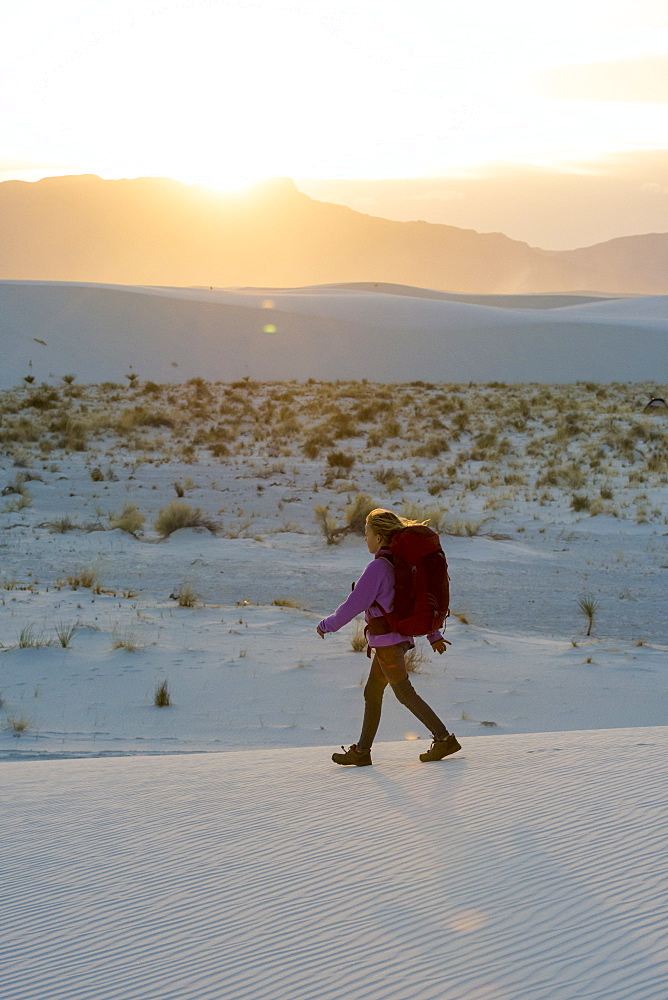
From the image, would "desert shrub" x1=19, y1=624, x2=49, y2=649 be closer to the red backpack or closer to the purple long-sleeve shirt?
the purple long-sleeve shirt

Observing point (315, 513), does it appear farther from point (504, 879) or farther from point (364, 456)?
point (504, 879)

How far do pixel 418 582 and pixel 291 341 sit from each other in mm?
45445

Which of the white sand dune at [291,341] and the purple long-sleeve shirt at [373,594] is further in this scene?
the white sand dune at [291,341]

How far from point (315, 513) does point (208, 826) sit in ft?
35.6

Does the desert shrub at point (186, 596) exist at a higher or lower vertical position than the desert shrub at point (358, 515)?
lower

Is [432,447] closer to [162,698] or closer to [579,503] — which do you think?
[579,503]

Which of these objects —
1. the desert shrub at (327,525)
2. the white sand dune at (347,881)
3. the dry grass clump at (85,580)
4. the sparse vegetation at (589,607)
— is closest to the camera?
the white sand dune at (347,881)

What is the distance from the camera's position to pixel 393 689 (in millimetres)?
5094

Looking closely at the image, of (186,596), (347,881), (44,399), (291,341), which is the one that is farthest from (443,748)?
(291,341)

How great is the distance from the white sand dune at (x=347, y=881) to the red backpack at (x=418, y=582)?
0.80 m

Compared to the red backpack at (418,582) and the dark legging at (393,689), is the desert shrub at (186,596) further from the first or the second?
the red backpack at (418,582)

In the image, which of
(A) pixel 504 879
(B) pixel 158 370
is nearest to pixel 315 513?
(A) pixel 504 879

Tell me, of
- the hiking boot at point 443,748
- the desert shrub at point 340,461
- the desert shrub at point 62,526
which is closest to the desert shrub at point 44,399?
the desert shrub at point 340,461

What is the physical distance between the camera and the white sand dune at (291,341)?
4422 centimetres
